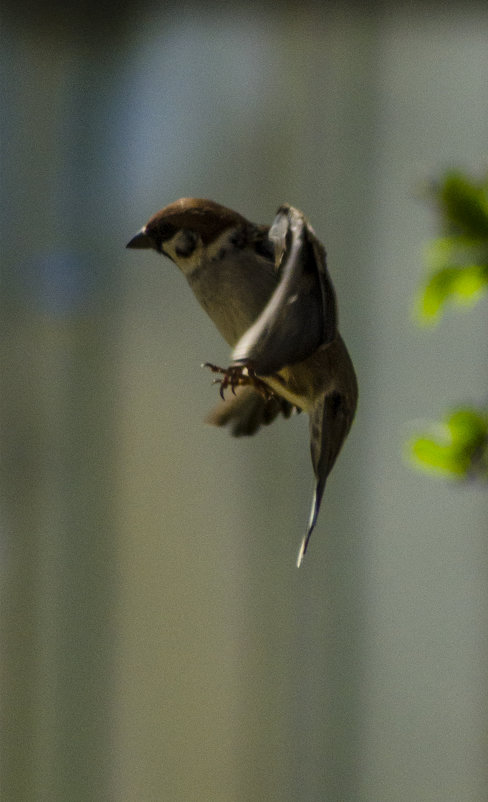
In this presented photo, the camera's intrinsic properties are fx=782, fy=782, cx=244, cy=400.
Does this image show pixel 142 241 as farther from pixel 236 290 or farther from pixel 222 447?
pixel 222 447

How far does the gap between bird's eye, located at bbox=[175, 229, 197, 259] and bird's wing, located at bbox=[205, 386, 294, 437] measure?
8 cm

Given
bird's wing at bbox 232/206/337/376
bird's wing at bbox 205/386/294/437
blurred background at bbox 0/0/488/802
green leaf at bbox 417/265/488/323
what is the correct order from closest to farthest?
bird's wing at bbox 232/206/337/376, bird's wing at bbox 205/386/294/437, green leaf at bbox 417/265/488/323, blurred background at bbox 0/0/488/802

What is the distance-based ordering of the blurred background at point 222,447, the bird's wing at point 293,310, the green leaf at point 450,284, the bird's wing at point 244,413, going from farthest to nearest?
1. the blurred background at point 222,447
2. the green leaf at point 450,284
3. the bird's wing at point 244,413
4. the bird's wing at point 293,310

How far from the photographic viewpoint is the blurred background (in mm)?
1340

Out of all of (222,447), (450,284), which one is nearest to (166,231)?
(450,284)

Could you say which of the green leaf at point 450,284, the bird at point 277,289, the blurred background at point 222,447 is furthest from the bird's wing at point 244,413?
the blurred background at point 222,447

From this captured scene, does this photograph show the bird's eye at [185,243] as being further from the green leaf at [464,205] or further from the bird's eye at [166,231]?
the green leaf at [464,205]

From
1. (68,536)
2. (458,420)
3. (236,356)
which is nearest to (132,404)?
(68,536)

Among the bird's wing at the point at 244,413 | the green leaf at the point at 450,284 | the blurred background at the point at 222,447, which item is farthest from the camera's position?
the blurred background at the point at 222,447

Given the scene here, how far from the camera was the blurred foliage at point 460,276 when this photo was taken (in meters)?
0.46

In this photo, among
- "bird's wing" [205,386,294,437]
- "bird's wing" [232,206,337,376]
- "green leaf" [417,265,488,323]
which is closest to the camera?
"bird's wing" [232,206,337,376]

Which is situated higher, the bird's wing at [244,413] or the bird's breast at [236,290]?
the bird's breast at [236,290]

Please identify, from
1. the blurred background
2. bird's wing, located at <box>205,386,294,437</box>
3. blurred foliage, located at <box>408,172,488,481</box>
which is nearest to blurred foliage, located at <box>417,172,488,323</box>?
blurred foliage, located at <box>408,172,488,481</box>

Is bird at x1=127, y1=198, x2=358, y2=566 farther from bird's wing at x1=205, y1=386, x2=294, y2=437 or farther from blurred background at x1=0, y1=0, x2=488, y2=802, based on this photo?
blurred background at x1=0, y1=0, x2=488, y2=802
